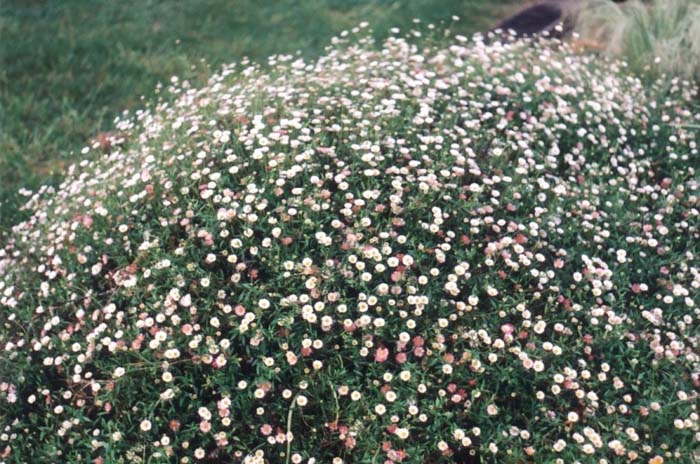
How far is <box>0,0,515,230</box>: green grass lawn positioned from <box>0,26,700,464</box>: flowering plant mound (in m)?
1.57

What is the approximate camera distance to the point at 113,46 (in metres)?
6.87

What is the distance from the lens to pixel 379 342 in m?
2.92

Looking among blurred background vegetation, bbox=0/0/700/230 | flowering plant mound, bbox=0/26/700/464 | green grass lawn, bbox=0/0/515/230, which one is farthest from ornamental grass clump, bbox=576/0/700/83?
flowering plant mound, bbox=0/26/700/464

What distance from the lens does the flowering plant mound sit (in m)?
2.79

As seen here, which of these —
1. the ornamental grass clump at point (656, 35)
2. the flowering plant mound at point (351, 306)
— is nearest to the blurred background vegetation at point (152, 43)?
the ornamental grass clump at point (656, 35)

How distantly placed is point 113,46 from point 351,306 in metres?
4.99

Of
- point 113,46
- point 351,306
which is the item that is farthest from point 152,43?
point 351,306

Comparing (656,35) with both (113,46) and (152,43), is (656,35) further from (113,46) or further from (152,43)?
(113,46)

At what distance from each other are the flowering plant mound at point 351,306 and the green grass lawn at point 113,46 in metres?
1.57

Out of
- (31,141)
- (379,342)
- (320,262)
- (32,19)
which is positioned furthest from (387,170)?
(32,19)

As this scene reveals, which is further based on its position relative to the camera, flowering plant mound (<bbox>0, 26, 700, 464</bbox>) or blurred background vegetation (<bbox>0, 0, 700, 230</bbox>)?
blurred background vegetation (<bbox>0, 0, 700, 230</bbox>)

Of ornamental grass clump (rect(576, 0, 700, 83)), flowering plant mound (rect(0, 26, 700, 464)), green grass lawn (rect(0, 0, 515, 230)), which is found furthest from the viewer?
ornamental grass clump (rect(576, 0, 700, 83))

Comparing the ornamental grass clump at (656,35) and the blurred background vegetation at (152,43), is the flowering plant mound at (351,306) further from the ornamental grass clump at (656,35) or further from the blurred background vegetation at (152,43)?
the ornamental grass clump at (656,35)

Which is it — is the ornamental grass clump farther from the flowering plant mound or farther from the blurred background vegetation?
the flowering plant mound
